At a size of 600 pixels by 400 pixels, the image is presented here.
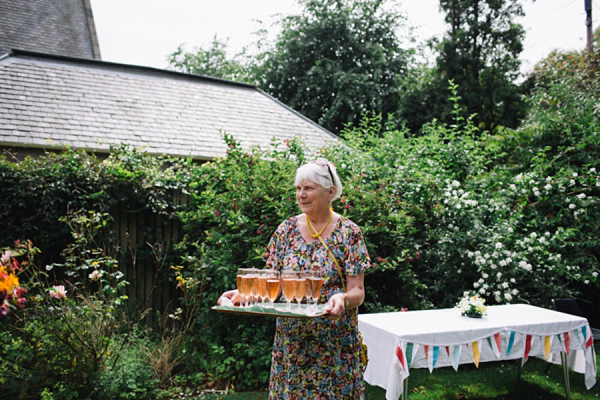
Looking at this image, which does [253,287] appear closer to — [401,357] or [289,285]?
[289,285]

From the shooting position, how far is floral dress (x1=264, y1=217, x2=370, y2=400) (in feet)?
8.03

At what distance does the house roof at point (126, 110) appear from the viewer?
327 inches

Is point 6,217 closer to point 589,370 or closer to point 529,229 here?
point 589,370

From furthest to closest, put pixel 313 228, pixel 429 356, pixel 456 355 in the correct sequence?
pixel 456 355 → pixel 429 356 → pixel 313 228

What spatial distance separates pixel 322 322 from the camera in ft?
8.14

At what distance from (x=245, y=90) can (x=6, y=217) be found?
8610mm

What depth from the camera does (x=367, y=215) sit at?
5.54 m

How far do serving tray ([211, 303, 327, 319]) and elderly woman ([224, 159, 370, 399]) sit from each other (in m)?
0.17

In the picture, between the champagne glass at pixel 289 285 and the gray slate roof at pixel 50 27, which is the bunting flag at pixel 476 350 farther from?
the gray slate roof at pixel 50 27

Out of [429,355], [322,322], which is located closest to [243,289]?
[322,322]

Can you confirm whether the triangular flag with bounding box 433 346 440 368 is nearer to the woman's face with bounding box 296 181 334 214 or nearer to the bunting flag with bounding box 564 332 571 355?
the bunting flag with bounding box 564 332 571 355

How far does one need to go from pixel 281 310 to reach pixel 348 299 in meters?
0.37

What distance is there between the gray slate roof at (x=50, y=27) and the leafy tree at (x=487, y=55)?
1311 centimetres

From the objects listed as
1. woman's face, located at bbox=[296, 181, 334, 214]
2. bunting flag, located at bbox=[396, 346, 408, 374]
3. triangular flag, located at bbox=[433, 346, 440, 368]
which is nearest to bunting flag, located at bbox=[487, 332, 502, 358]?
triangular flag, located at bbox=[433, 346, 440, 368]
